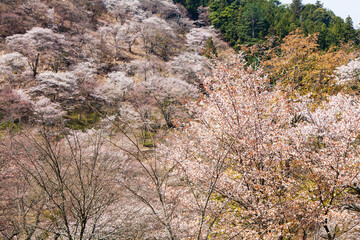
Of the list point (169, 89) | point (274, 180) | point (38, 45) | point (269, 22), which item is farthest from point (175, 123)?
point (269, 22)

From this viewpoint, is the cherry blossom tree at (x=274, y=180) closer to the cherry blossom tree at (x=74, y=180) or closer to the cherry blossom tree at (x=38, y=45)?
the cherry blossom tree at (x=74, y=180)

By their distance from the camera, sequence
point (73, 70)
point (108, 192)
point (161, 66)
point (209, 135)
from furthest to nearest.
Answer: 1. point (161, 66)
2. point (73, 70)
3. point (209, 135)
4. point (108, 192)

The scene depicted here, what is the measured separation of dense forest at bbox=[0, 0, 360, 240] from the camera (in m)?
4.59

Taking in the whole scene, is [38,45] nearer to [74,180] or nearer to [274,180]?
[74,180]

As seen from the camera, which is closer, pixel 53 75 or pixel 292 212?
pixel 292 212

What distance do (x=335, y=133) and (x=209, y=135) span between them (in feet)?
13.8

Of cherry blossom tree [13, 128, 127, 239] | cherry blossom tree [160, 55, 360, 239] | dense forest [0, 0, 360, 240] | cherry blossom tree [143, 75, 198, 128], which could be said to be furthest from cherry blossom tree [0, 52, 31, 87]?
cherry blossom tree [160, 55, 360, 239]

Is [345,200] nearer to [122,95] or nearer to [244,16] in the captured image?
[122,95]

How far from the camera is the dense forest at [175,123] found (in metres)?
4.59

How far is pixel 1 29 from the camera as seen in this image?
31.1 metres

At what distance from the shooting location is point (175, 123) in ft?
30.9

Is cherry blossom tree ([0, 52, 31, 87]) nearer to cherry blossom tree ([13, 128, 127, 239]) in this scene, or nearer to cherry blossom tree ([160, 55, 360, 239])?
cherry blossom tree ([13, 128, 127, 239])

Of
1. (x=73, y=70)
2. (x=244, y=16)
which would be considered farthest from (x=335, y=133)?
(x=244, y=16)

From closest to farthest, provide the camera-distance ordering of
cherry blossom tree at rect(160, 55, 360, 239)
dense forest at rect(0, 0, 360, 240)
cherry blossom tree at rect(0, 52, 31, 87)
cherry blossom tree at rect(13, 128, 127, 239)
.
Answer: cherry blossom tree at rect(13, 128, 127, 239) → dense forest at rect(0, 0, 360, 240) → cherry blossom tree at rect(160, 55, 360, 239) → cherry blossom tree at rect(0, 52, 31, 87)
